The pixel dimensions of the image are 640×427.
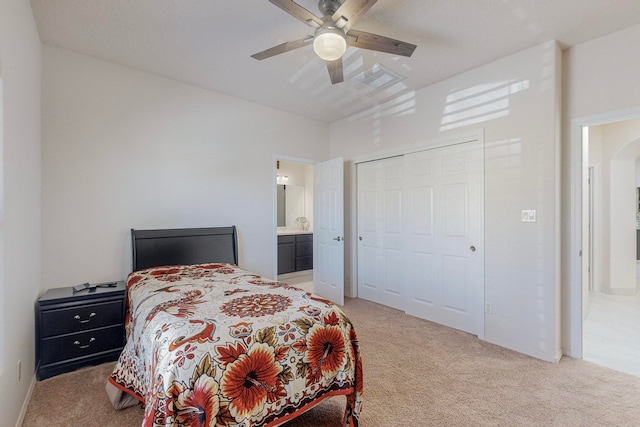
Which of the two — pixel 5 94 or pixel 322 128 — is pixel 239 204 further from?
pixel 5 94

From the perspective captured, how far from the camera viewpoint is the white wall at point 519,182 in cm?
260

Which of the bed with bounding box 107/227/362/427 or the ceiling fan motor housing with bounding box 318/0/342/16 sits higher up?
the ceiling fan motor housing with bounding box 318/0/342/16

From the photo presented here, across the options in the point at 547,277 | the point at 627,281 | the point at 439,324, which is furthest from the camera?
the point at 627,281

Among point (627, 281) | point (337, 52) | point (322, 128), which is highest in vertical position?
point (322, 128)

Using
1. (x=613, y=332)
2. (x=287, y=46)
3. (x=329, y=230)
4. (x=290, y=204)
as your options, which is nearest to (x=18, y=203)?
(x=287, y=46)

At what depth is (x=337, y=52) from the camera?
6.44 feet

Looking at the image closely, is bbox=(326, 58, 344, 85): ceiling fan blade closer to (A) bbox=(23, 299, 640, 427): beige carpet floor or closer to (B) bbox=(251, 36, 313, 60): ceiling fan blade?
(B) bbox=(251, 36, 313, 60): ceiling fan blade

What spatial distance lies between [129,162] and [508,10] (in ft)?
11.8

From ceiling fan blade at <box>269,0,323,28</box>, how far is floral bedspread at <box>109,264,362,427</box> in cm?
179

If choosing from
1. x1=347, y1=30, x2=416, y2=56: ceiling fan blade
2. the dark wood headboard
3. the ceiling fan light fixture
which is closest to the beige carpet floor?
the dark wood headboard

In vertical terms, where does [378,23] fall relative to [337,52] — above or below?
above

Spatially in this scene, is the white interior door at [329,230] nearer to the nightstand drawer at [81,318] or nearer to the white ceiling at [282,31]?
the white ceiling at [282,31]

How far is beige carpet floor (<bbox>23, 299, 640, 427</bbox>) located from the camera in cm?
185

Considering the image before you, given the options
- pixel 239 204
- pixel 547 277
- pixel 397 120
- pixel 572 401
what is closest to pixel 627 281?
pixel 547 277
